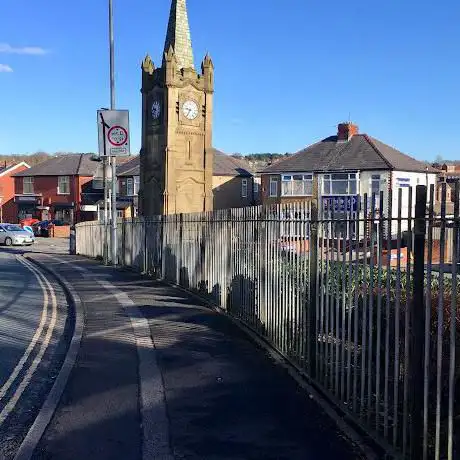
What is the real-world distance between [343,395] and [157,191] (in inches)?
1146

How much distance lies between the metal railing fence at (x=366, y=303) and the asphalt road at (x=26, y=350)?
2.83 metres

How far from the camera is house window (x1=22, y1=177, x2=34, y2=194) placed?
6206 cm

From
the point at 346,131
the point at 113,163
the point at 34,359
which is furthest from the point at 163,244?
the point at 346,131

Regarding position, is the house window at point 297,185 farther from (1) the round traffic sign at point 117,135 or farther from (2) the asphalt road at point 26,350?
(2) the asphalt road at point 26,350

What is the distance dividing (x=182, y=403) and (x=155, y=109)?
29.3m

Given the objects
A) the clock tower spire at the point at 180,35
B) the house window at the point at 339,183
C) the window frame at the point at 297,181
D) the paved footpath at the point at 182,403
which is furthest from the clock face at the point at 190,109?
the paved footpath at the point at 182,403

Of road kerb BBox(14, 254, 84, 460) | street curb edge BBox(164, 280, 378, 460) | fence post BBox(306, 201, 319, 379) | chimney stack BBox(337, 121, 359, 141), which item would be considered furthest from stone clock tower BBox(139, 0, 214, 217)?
fence post BBox(306, 201, 319, 379)

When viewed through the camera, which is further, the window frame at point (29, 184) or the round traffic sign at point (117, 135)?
the window frame at point (29, 184)

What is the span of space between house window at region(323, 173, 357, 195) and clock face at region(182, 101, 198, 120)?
12.6 meters

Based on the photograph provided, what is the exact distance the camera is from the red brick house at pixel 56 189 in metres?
58.8

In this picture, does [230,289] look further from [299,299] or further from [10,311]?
[10,311]

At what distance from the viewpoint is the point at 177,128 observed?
3291 cm

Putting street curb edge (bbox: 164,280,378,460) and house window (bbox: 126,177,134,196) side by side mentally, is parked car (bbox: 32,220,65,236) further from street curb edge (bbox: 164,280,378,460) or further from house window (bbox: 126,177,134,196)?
street curb edge (bbox: 164,280,378,460)

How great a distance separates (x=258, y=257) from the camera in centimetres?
772
